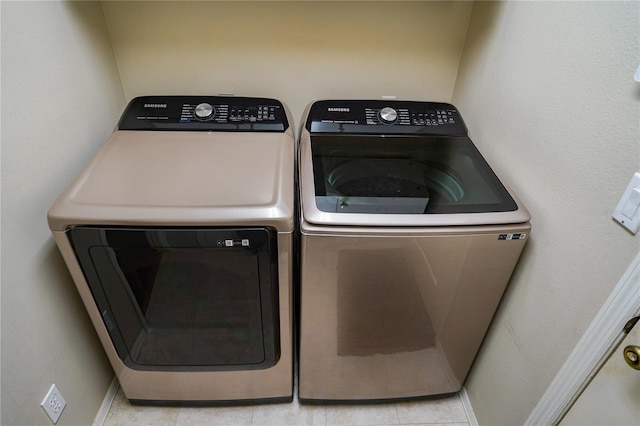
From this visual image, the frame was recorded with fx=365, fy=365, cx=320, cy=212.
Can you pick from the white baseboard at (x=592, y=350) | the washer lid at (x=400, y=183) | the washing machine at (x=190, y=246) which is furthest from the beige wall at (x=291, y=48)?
the white baseboard at (x=592, y=350)

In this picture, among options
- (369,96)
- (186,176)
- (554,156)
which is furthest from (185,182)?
(554,156)

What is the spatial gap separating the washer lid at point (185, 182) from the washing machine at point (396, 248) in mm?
104

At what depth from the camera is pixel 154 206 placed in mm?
981

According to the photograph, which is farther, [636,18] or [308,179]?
[308,179]

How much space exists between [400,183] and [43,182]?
1.10 metres

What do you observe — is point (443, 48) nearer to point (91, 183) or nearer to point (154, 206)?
point (154, 206)

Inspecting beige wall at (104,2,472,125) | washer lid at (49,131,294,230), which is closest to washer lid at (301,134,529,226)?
washer lid at (49,131,294,230)

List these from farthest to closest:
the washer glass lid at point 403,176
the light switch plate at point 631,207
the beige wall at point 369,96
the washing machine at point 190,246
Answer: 1. the washer glass lid at point 403,176
2. the washing machine at point 190,246
3. the beige wall at point 369,96
4. the light switch plate at point 631,207

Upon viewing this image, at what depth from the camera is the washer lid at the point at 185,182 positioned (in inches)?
38.0

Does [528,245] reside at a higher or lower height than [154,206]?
lower

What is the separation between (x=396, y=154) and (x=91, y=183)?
1.00 meters

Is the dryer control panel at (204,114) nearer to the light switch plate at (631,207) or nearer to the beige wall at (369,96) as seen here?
the beige wall at (369,96)

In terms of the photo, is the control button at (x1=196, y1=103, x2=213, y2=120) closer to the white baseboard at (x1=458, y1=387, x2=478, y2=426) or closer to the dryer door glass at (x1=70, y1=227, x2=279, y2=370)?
the dryer door glass at (x1=70, y1=227, x2=279, y2=370)

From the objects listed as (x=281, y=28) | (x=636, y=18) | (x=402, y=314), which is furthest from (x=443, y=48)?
(x=402, y=314)
